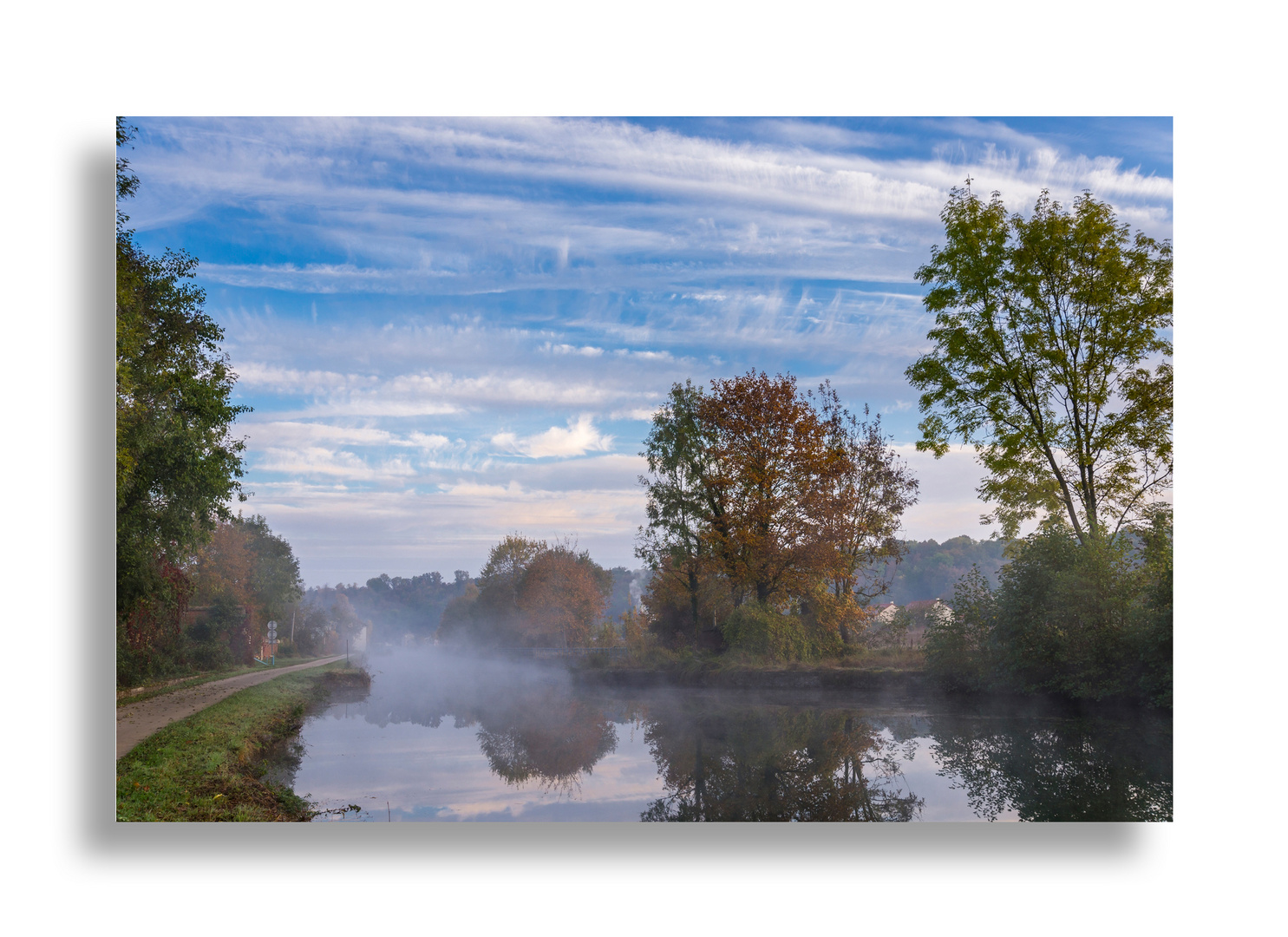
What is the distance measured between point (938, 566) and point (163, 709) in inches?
303

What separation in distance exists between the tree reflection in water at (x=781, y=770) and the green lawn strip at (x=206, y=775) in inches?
115

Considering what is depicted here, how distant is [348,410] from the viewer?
20.3ft

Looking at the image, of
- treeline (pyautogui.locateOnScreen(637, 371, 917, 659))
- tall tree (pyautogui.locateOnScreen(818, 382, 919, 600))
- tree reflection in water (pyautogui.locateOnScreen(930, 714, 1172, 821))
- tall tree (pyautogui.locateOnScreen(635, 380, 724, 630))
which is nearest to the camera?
tree reflection in water (pyautogui.locateOnScreen(930, 714, 1172, 821))

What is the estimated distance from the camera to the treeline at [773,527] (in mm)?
10109

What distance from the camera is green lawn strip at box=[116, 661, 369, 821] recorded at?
16.8 feet

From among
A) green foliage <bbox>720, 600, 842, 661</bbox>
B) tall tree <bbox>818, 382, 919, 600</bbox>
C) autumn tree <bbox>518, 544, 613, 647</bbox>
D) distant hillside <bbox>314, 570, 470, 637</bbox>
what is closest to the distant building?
tall tree <bbox>818, 382, 919, 600</bbox>

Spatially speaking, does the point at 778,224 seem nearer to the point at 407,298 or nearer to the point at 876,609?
the point at 407,298

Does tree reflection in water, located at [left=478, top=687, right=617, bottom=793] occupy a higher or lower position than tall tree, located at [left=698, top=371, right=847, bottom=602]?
lower

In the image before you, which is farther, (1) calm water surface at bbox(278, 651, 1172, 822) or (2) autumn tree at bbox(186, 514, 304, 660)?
(2) autumn tree at bbox(186, 514, 304, 660)

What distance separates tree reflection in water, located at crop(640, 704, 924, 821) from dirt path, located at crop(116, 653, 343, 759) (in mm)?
3919

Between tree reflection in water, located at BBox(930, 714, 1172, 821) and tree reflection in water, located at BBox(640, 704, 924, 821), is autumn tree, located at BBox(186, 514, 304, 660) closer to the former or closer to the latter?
tree reflection in water, located at BBox(640, 704, 924, 821)

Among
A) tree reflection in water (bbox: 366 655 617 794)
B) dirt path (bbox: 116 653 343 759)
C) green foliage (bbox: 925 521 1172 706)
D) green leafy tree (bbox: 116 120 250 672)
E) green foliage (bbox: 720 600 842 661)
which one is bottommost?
tree reflection in water (bbox: 366 655 617 794)
